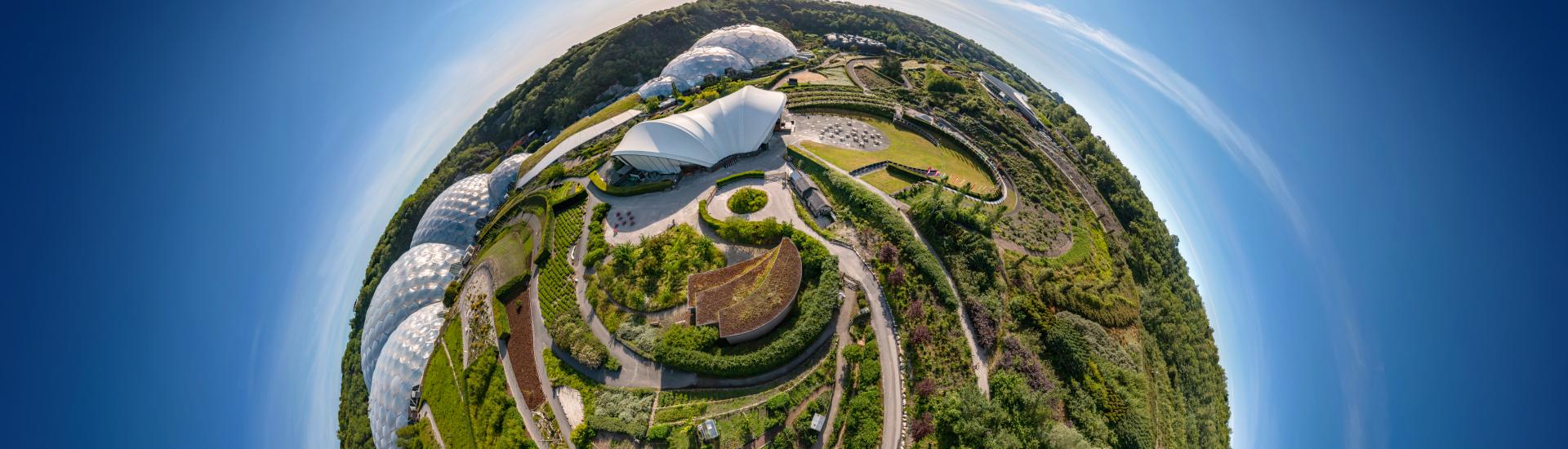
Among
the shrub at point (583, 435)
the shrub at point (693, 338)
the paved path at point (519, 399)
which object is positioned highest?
the shrub at point (693, 338)

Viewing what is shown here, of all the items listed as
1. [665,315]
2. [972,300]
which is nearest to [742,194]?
[665,315]

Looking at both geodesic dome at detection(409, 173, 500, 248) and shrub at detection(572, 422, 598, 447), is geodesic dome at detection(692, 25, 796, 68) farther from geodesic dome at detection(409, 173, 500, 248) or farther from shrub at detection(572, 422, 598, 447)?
shrub at detection(572, 422, 598, 447)

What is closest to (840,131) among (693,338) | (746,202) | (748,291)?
(746,202)

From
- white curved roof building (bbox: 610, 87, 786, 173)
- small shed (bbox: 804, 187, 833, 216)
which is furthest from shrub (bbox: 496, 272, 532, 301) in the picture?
small shed (bbox: 804, 187, 833, 216)

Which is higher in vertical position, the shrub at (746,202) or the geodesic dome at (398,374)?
the shrub at (746,202)

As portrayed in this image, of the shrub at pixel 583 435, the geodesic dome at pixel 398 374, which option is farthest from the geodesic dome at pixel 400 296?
the shrub at pixel 583 435

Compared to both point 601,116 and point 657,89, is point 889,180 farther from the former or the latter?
point 601,116

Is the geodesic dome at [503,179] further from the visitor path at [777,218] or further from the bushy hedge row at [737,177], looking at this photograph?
the bushy hedge row at [737,177]
